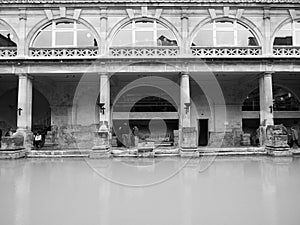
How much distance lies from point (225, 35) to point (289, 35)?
405 cm

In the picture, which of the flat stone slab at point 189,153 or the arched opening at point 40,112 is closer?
the flat stone slab at point 189,153

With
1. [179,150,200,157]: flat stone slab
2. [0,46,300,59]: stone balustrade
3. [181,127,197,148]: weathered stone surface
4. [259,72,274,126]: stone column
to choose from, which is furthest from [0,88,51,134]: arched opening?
[259,72,274,126]: stone column

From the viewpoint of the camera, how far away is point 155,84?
19.0 metres

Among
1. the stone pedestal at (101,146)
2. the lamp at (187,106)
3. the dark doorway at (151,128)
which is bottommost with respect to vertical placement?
the stone pedestal at (101,146)

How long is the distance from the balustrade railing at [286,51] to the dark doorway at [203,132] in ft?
23.4

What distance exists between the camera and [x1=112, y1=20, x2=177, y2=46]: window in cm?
1509

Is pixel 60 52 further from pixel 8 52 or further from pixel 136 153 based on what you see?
pixel 136 153

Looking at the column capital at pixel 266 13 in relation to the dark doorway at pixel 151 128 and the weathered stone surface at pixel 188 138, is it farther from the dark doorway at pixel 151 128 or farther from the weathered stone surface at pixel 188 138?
the dark doorway at pixel 151 128

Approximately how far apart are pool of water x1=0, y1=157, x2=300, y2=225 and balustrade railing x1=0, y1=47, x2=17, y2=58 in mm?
8901

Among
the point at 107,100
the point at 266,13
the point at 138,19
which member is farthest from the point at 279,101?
the point at 107,100

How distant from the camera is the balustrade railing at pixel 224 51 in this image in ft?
48.6

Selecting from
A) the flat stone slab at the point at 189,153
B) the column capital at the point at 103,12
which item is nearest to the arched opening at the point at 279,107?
the flat stone slab at the point at 189,153

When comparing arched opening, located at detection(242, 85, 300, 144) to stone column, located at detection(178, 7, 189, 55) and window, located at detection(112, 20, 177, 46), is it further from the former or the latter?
window, located at detection(112, 20, 177, 46)

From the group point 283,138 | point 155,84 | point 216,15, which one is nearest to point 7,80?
point 155,84
